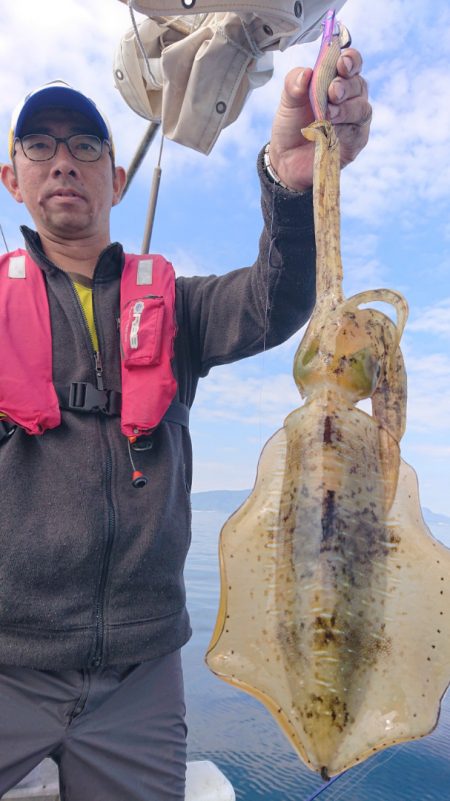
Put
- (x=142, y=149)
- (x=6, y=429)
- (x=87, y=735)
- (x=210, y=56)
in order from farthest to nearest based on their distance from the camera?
(x=142, y=149)
(x=210, y=56)
(x=6, y=429)
(x=87, y=735)

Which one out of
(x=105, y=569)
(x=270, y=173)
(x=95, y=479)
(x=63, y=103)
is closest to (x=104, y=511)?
(x=95, y=479)

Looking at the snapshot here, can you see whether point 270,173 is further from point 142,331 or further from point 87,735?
→ point 87,735

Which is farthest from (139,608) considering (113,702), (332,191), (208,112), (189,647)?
(189,647)

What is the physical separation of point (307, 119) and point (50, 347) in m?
1.61

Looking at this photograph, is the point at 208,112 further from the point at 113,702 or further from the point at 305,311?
the point at 113,702

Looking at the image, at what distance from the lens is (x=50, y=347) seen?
2.96 m

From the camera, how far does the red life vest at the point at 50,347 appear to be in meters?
2.74

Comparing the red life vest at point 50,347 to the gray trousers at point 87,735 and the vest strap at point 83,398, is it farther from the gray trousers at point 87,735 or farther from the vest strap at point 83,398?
the gray trousers at point 87,735

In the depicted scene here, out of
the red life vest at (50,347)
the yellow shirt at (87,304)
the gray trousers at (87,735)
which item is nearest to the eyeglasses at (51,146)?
the red life vest at (50,347)

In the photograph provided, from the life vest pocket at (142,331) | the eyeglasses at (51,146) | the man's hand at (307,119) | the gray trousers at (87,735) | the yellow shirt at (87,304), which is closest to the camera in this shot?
the man's hand at (307,119)

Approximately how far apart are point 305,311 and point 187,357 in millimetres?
791

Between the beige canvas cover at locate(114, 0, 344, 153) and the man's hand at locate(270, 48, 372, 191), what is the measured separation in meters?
1.26

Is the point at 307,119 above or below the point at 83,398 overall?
above

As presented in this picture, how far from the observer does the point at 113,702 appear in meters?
2.64
